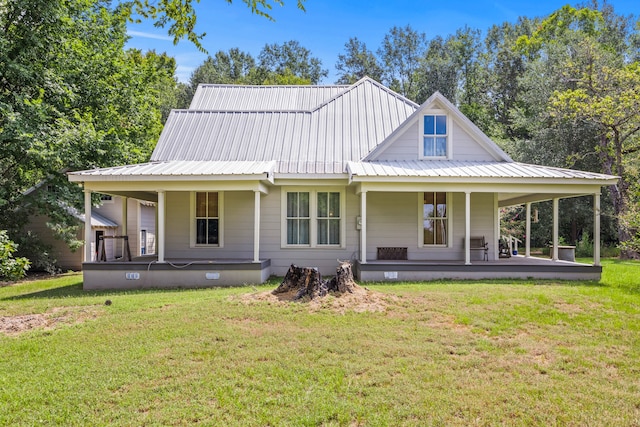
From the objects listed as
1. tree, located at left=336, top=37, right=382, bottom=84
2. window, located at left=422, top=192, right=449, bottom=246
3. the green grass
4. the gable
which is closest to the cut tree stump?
the green grass

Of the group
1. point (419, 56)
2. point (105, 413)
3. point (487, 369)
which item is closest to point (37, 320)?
point (105, 413)

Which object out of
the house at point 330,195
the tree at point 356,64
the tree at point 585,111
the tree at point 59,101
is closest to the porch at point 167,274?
the house at point 330,195

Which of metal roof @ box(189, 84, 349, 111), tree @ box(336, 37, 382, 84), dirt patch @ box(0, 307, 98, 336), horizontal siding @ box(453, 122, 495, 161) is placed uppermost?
tree @ box(336, 37, 382, 84)

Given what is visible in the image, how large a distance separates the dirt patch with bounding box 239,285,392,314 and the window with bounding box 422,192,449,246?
17.0 feet

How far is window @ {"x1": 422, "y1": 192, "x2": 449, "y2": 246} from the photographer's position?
42.1 ft

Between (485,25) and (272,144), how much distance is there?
33353 millimetres

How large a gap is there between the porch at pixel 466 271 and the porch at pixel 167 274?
2949mm

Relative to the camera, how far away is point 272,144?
14070 mm

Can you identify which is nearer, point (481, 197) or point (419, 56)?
point (481, 197)

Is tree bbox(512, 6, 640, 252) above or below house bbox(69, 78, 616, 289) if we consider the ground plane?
above

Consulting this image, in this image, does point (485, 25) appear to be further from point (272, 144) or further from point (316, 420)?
point (316, 420)

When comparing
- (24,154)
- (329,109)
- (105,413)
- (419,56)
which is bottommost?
(105,413)

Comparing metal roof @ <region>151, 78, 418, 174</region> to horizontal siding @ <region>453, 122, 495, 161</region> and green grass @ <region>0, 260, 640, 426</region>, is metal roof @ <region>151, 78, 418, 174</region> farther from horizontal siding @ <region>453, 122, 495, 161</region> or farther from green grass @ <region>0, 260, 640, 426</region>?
green grass @ <region>0, 260, 640, 426</region>

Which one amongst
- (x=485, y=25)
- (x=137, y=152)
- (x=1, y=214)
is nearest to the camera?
(x=1, y=214)
